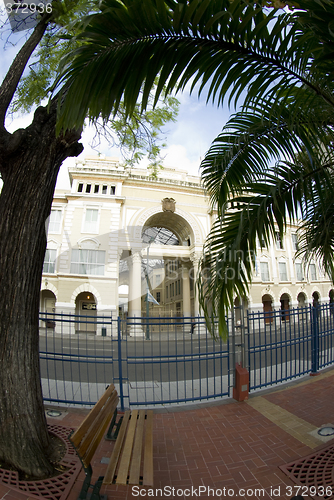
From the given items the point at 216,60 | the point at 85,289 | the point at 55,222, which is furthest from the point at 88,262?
the point at 216,60

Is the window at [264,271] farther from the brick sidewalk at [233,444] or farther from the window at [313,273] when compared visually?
the brick sidewalk at [233,444]

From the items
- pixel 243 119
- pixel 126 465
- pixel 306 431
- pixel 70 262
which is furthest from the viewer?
pixel 70 262

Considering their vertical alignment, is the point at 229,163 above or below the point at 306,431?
above

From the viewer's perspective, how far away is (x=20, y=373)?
334 centimetres

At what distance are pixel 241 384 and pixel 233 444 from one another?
5.32 feet

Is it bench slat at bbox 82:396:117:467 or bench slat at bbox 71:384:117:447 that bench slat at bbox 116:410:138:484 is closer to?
bench slat at bbox 82:396:117:467

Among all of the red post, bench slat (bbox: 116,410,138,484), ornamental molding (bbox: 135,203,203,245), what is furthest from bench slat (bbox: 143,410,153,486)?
ornamental molding (bbox: 135,203,203,245)

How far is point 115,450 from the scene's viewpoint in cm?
288

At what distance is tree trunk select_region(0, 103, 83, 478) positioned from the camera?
3184 millimetres

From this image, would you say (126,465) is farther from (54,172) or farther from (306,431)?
(54,172)

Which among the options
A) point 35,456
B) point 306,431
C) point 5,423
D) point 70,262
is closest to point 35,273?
point 5,423

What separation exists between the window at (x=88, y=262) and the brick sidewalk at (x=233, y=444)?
19.7 metres

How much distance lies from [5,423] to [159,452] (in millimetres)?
1927

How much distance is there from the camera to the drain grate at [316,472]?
282 cm
